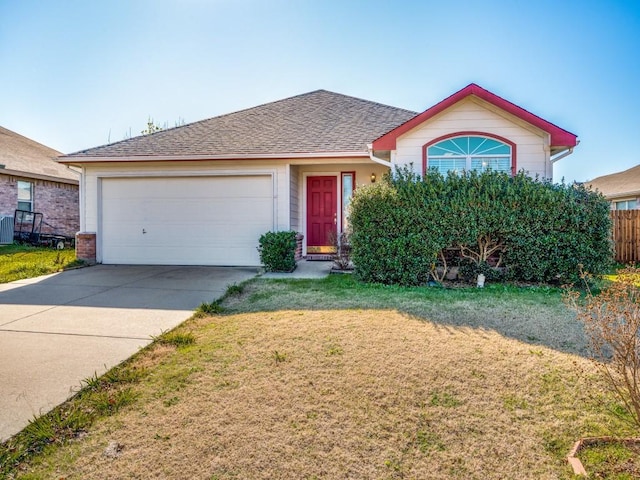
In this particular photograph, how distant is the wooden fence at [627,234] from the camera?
1053cm

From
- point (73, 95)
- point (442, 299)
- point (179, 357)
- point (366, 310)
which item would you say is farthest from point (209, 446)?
point (73, 95)

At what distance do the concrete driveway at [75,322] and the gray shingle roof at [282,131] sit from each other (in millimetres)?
3477

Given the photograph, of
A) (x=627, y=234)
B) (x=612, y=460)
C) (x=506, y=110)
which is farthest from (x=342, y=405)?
→ (x=627, y=234)

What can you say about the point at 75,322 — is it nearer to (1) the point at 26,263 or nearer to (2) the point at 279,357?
(2) the point at 279,357

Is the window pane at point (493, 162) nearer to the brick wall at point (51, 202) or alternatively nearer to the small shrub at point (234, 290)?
the small shrub at point (234, 290)

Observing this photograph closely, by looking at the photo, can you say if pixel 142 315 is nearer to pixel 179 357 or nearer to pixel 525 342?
pixel 179 357

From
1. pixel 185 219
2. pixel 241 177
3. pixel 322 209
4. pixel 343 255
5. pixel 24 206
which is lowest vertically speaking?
pixel 343 255

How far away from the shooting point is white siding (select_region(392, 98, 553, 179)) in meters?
7.98

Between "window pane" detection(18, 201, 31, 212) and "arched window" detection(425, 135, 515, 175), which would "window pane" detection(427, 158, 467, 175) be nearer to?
"arched window" detection(425, 135, 515, 175)

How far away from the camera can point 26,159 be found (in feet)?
50.2

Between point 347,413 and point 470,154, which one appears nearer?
point 347,413

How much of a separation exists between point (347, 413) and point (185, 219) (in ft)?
28.2

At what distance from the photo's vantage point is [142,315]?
489 cm

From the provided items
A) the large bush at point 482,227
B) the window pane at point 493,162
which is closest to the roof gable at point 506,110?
the window pane at point 493,162
